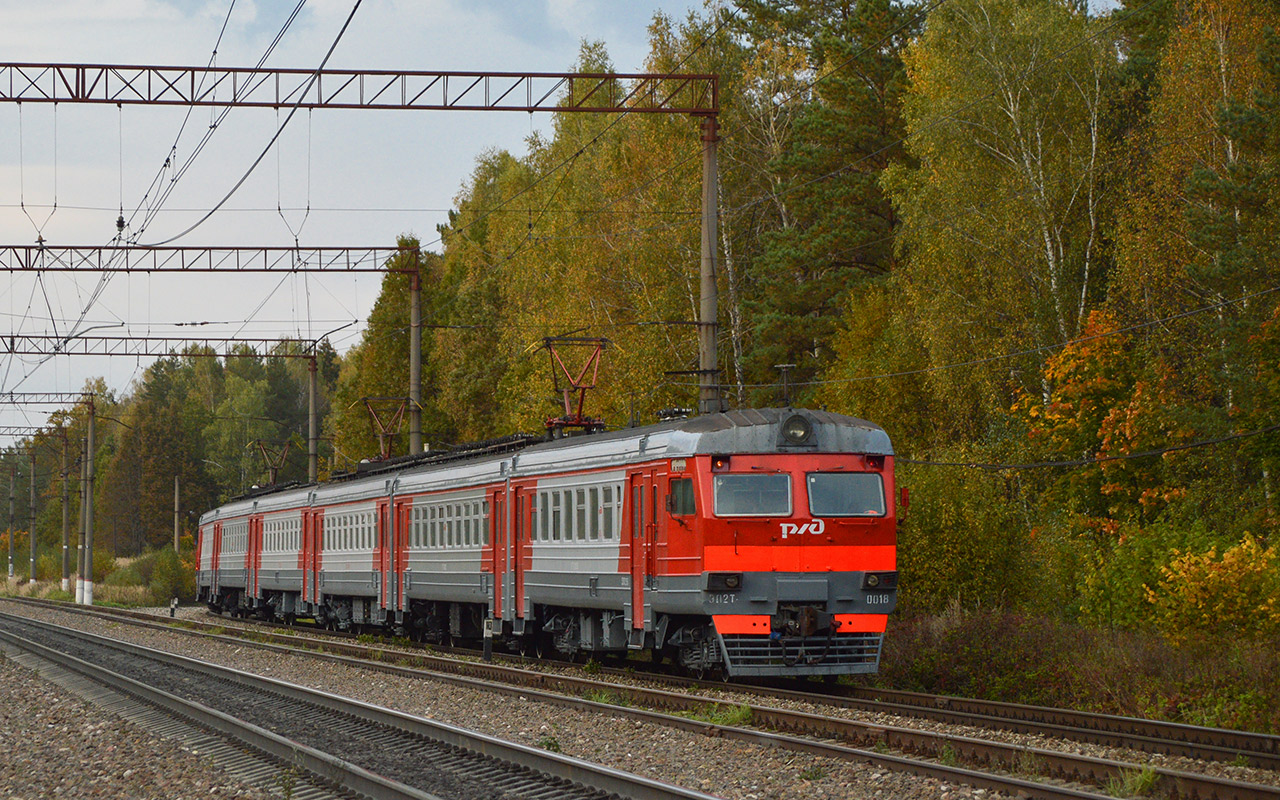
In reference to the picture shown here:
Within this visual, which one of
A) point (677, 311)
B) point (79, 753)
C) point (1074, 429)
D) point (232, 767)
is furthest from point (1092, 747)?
point (677, 311)

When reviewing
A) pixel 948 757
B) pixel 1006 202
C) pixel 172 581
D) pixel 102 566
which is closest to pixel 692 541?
pixel 948 757

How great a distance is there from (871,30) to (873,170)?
4.78 metres

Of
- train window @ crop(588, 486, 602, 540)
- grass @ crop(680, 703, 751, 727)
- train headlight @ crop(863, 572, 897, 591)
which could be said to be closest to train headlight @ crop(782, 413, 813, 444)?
train headlight @ crop(863, 572, 897, 591)

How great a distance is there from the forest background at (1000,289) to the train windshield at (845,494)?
207cm

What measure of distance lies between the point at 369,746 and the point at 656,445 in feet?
18.9

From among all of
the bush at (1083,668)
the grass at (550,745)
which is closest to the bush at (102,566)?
the bush at (1083,668)

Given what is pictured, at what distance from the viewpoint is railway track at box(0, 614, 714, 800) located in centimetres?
1036

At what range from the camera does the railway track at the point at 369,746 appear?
10.4 meters

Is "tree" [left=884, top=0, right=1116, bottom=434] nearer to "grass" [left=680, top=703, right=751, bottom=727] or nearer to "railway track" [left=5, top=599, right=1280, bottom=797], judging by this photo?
"railway track" [left=5, top=599, right=1280, bottom=797]

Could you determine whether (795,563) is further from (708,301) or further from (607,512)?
(708,301)

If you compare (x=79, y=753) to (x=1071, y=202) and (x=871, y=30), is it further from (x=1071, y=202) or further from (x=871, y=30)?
(x=871, y=30)

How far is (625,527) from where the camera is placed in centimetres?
1830

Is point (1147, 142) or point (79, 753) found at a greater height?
point (1147, 142)

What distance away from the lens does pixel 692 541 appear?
1673cm
